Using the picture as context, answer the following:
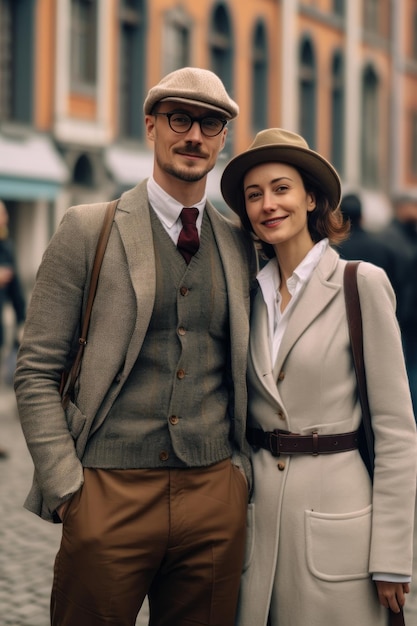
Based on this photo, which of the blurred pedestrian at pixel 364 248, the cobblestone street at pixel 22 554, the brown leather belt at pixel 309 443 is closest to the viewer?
the brown leather belt at pixel 309 443

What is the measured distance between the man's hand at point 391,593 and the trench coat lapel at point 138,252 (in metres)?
0.91

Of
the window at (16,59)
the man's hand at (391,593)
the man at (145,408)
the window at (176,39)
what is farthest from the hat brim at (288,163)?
the window at (176,39)

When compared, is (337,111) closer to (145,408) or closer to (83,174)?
(83,174)

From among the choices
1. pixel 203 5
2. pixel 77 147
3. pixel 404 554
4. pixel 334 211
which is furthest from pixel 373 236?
pixel 203 5

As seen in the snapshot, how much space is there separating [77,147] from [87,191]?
104 cm

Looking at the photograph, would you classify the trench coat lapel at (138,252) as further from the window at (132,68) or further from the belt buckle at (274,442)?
the window at (132,68)

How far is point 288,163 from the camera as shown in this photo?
10.0 ft

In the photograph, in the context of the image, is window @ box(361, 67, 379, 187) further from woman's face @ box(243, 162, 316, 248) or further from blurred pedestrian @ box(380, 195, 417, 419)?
→ woman's face @ box(243, 162, 316, 248)

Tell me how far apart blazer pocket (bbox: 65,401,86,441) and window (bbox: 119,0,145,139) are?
59.8 feet

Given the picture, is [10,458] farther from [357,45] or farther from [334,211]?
[357,45]

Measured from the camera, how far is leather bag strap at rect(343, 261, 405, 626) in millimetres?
2914

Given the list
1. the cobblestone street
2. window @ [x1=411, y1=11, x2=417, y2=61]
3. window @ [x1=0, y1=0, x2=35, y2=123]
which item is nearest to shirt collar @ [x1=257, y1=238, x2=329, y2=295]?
the cobblestone street

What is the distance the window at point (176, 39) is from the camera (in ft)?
69.9

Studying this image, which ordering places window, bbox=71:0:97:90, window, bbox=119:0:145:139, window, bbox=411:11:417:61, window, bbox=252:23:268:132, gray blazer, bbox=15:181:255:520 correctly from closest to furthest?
gray blazer, bbox=15:181:255:520 < window, bbox=71:0:97:90 < window, bbox=119:0:145:139 < window, bbox=252:23:268:132 < window, bbox=411:11:417:61
